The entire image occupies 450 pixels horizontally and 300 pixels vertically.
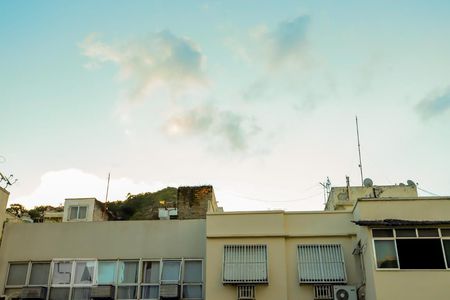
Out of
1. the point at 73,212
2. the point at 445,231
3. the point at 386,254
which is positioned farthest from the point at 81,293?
the point at 445,231

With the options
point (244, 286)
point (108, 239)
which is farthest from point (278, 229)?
point (108, 239)

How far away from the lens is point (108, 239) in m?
21.4

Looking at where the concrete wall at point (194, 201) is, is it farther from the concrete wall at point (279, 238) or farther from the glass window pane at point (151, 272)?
the concrete wall at point (279, 238)

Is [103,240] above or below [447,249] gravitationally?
above

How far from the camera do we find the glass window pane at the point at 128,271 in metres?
20.6

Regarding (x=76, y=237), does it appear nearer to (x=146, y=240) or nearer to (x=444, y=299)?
(x=146, y=240)

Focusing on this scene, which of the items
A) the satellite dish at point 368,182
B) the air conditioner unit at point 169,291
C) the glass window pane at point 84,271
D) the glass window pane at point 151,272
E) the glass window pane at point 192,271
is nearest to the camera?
the air conditioner unit at point 169,291

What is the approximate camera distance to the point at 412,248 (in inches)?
666

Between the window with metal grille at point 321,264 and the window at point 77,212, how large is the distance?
10884 mm

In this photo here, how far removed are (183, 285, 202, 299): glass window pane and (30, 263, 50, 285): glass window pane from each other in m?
6.02

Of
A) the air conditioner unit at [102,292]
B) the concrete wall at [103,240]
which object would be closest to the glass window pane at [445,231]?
the concrete wall at [103,240]

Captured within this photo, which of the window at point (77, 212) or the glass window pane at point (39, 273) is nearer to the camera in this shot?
the glass window pane at point (39, 273)

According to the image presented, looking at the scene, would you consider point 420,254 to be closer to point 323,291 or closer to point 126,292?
point 323,291

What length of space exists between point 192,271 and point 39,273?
664 centimetres
